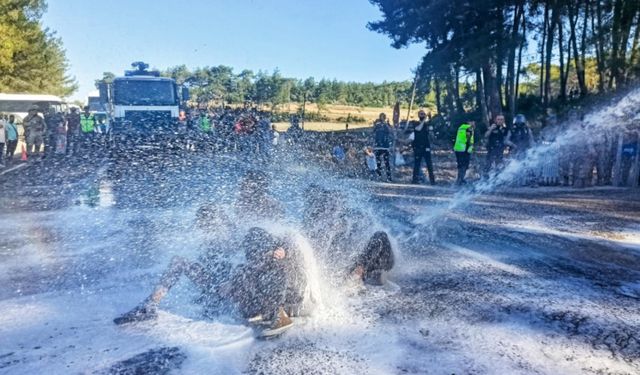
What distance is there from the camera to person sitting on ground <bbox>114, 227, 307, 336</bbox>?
3934 millimetres

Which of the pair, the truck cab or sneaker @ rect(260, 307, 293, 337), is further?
the truck cab

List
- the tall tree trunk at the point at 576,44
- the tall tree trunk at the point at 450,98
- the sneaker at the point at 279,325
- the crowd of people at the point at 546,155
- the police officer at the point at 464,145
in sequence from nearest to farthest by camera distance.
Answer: the sneaker at the point at 279,325 < the crowd of people at the point at 546,155 < the police officer at the point at 464,145 < the tall tree trunk at the point at 576,44 < the tall tree trunk at the point at 450,98

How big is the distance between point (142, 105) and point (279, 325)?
14072mm

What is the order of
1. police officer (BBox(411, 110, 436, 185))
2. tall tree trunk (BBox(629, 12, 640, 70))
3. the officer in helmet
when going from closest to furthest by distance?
the officer in helmet
police officer (BBox(411, 110, 436, 185))
tall tree trunk (BBox(629, 12, 640, 70))

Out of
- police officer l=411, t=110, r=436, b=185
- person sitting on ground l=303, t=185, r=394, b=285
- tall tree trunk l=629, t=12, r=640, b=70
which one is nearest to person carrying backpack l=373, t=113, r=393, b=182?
police officer l=411, t=110, r=436, b=185

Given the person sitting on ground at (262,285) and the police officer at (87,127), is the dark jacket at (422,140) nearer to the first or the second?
the person sitting on ground at (262,285)

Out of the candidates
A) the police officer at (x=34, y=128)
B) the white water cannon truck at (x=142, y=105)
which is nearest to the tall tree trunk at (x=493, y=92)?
the white water cannon truck at (x=142, y=105)

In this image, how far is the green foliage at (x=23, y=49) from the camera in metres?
30.4

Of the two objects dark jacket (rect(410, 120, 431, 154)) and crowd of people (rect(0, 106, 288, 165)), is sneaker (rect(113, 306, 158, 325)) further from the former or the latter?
crowd of people (rect(0, 106, 288, 165))

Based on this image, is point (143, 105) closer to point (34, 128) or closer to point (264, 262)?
point (34, 128)

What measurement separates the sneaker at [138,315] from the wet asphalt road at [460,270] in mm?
723

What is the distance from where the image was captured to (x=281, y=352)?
352 cm

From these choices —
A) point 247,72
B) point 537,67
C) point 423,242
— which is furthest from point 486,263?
point 247,72

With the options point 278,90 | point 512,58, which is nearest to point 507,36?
point 512,58
